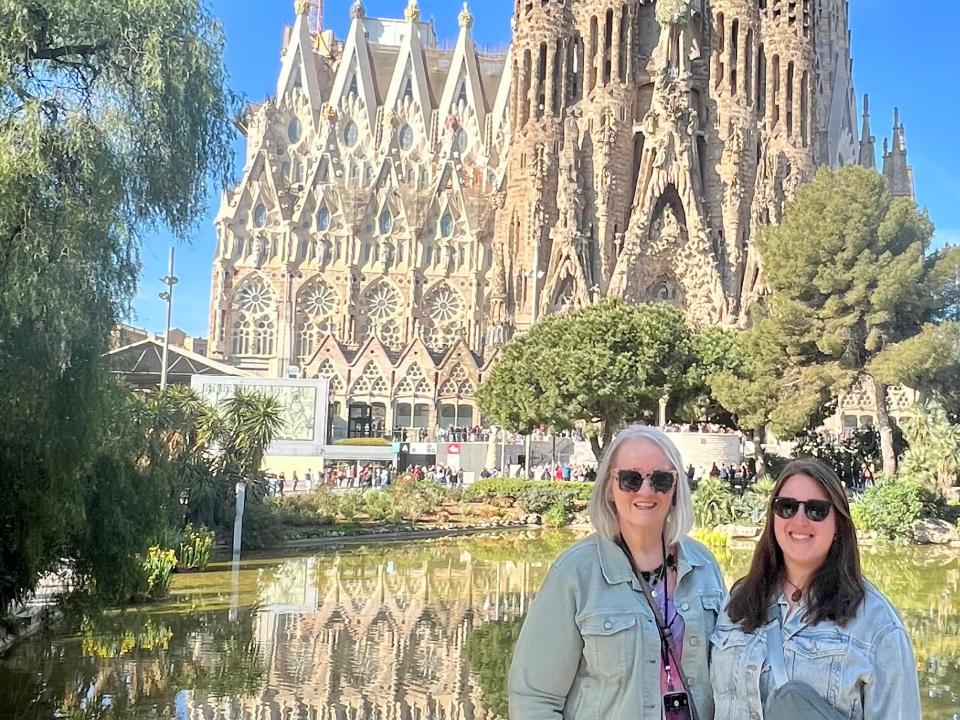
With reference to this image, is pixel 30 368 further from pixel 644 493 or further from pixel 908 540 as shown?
pixel 908 540

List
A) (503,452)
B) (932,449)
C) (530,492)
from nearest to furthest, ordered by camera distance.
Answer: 1. (932,449)
2. (530,492)
3. (503,452)

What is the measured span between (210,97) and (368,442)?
1336 inches

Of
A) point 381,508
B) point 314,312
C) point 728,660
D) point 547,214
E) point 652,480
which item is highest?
point 547,214

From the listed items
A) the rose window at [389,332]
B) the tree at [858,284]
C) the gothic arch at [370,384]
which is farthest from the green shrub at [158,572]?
the rose window at [389,332]

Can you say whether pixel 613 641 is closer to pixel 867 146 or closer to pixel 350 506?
pixel 350 506

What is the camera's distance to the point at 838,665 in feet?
8.49

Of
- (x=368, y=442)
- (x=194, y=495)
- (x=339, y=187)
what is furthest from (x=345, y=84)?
(x=194, y=495)

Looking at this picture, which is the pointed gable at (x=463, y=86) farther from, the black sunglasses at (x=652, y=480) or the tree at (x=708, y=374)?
the black sunglasses at (x=652, y=480)

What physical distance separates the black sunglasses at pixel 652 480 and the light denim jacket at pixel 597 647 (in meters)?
0.18

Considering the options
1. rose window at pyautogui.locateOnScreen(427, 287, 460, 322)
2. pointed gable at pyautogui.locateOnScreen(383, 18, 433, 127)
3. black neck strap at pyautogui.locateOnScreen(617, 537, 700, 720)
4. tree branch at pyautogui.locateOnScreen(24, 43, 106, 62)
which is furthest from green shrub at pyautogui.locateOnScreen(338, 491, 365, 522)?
pointed gable at pyautogui.locateOnScreen(383, 18, 433, 127)

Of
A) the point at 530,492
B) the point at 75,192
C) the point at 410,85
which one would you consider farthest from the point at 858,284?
the point at 410,85

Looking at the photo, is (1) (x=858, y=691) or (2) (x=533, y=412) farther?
(2) (x=533, y=412)

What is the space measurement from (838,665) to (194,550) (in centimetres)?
1559

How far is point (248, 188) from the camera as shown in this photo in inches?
2419
